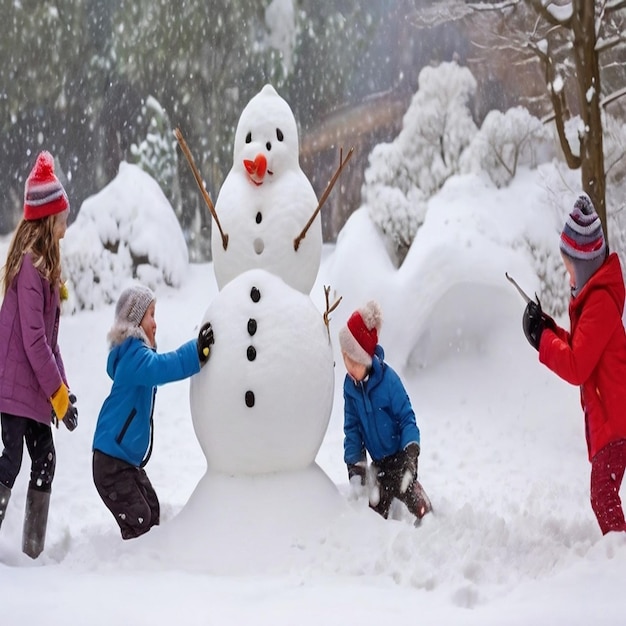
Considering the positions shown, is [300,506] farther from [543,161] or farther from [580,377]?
[543,161]

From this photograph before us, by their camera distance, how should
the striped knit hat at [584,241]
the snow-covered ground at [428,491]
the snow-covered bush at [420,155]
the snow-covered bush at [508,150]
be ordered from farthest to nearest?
the snow-covered bush at [508,150]
the snow-covered bush at [420,155]
the striped knit hat at [584,241]
the snow-covered ground at [428,491]

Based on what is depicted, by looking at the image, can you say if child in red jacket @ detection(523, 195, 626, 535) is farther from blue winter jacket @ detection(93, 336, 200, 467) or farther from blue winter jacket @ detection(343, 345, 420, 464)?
blue winter jacket @ detection(93, 336, 200, 467)

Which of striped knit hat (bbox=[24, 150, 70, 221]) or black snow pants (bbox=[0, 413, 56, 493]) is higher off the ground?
striped knit hat (bbox=[24, 150, 70, 221])

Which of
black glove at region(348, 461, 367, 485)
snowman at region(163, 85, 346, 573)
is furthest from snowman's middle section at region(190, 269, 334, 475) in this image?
black glove at region(348, 461, 367, 485)

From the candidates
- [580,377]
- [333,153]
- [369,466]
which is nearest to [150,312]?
[369,466]

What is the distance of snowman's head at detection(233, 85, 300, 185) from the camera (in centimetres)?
309

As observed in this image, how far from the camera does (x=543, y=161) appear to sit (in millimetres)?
8555

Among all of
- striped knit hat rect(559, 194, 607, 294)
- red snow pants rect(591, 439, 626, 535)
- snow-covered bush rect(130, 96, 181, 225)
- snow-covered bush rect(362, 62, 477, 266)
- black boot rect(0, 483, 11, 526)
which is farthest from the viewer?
snow-covered bush rect(130, 96, 181, 225)

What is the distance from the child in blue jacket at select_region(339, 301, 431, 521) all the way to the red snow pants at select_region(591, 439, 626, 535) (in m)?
0.75

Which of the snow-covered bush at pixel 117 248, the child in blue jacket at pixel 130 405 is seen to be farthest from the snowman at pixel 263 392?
the snow-covered bush at pixel 117 248

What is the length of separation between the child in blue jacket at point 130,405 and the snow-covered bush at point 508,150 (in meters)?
6.36

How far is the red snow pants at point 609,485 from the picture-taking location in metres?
2.57

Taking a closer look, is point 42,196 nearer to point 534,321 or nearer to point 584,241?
point 534,321

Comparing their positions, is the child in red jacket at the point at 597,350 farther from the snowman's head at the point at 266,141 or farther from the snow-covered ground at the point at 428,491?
the snowman's head at the point at 266,141
